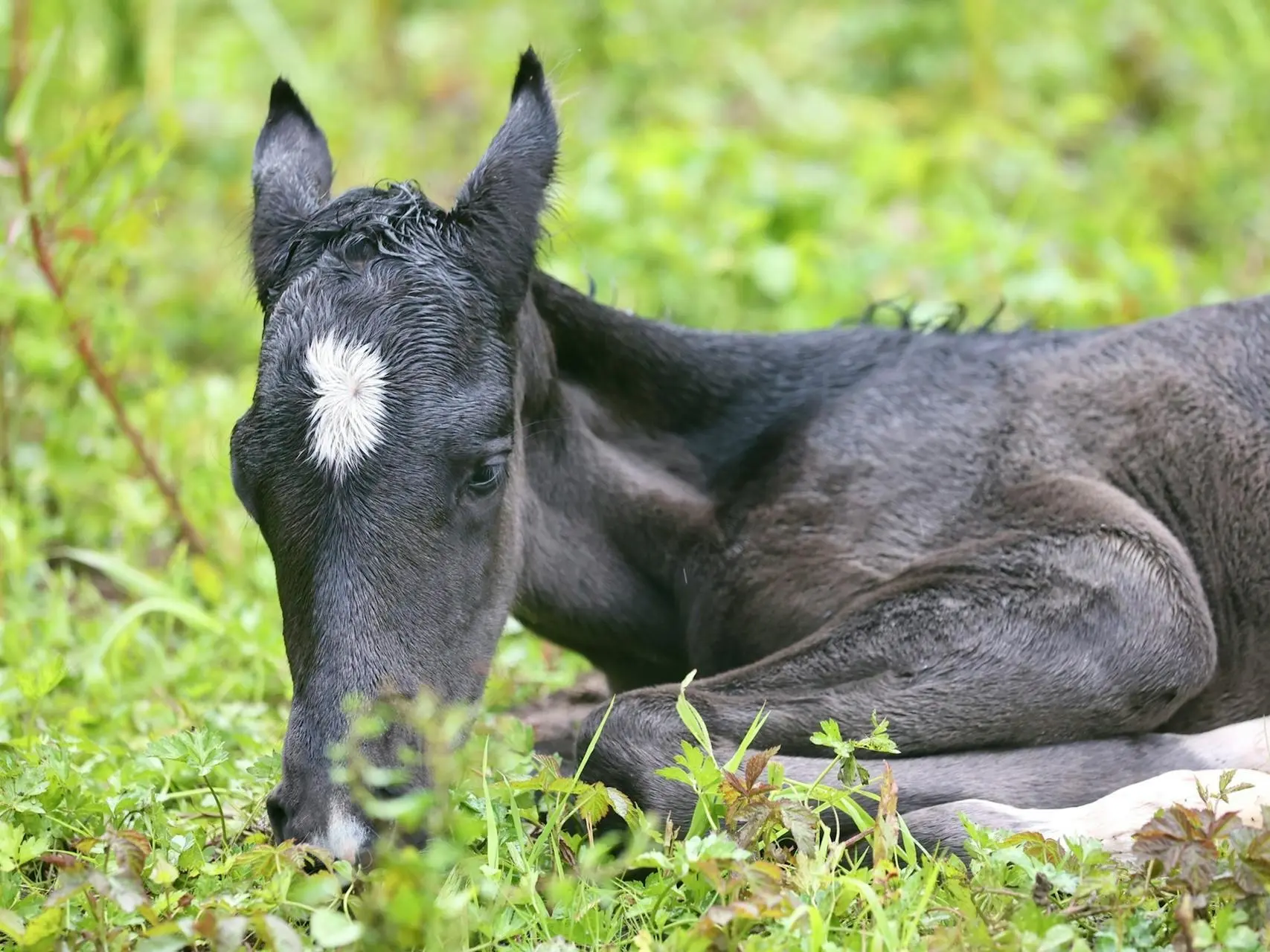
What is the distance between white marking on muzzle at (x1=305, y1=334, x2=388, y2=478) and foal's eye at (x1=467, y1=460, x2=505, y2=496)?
0.30 meters

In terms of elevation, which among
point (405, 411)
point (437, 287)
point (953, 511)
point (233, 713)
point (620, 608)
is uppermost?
point (437, 287)

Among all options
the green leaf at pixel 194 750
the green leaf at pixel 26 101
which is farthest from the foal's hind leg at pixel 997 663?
the green leaf at pixel 26 101

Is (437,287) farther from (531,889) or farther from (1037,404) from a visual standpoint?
(1037,404)

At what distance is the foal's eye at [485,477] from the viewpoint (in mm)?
3773

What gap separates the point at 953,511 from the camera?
14.6ft

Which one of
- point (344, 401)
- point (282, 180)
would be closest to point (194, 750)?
point (344, 401)

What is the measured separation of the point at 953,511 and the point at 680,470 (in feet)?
2.90

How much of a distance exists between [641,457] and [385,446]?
1.41 m

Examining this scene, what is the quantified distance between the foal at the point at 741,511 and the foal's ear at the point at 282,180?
0.01 m

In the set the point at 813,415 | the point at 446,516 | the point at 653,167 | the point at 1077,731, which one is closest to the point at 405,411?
the point at 446,516

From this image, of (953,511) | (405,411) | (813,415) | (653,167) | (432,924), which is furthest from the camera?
(653,167)

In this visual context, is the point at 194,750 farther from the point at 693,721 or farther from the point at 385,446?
the point at 693,721

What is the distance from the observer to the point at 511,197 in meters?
4.05

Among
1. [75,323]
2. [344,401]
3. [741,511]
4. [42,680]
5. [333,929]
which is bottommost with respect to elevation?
[42,680]
